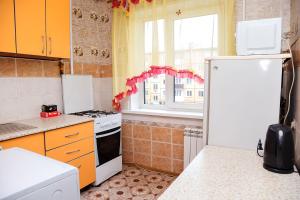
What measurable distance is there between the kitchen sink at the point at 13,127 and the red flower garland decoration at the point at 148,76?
128 cm

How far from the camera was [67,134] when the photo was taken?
6.84 feet

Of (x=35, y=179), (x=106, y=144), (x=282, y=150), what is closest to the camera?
(x=35, y=179)

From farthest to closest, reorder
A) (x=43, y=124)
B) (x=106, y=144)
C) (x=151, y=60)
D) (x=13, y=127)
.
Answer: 1. (x=151, y=60)
2. (x=106, y=144)
3. (x=43, y=124)
4. (x=13, y=127)

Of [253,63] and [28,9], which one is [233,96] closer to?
[253,63]

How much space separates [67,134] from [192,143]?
1370 millimetres

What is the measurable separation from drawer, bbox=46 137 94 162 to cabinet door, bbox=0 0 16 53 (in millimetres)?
962

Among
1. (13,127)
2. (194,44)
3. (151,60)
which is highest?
(194,44)

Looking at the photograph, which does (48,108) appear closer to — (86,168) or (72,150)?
(72,150)

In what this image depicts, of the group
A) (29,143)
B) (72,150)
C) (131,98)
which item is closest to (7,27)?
(29,143)

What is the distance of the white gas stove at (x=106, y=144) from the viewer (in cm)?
246

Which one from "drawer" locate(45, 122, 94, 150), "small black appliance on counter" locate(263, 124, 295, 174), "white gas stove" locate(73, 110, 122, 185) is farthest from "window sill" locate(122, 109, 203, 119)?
"small black appliance on counter" locate(263, 124, 295, 174)

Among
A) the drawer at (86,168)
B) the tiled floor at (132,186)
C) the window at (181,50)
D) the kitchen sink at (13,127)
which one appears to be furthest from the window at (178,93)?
the kitchen sink at (13,127)

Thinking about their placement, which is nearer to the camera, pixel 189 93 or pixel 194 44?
pixel 194 44

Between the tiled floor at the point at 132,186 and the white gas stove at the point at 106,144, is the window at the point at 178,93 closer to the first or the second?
the white gas stove at the point at 106,144
